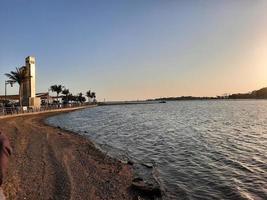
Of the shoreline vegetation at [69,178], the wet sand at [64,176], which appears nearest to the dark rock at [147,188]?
the shoreline vegetation at [69,178]

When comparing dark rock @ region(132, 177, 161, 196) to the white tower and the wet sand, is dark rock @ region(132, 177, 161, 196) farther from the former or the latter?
the white tower

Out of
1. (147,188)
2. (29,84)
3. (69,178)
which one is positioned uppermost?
(29,84)

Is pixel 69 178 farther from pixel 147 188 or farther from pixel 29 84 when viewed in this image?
pixel 29 84

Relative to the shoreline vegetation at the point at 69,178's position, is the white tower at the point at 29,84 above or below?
above

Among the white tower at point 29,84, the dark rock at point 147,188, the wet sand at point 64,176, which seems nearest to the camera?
the wet sand at point 64,176

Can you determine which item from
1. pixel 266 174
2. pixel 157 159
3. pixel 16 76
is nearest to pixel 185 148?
Result: pixel 157 159

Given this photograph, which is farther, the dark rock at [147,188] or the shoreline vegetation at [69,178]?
the dark rock at [147,188]

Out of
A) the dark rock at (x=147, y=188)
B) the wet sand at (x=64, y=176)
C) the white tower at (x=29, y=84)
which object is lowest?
the dark rock at (x=147, y=188)

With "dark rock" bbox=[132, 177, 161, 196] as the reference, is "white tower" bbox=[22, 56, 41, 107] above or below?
above

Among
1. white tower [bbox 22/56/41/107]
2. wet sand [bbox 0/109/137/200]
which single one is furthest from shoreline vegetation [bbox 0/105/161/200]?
white tower [bbox 22/56/41/107]

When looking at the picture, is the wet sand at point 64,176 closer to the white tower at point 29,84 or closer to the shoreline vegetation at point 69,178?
the shoreline vegetation at point 69,178

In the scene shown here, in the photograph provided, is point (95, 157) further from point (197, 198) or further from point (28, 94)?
point (28, 94)

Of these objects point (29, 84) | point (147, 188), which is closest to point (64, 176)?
point (147, 188)

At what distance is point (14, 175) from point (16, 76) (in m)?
67.8
